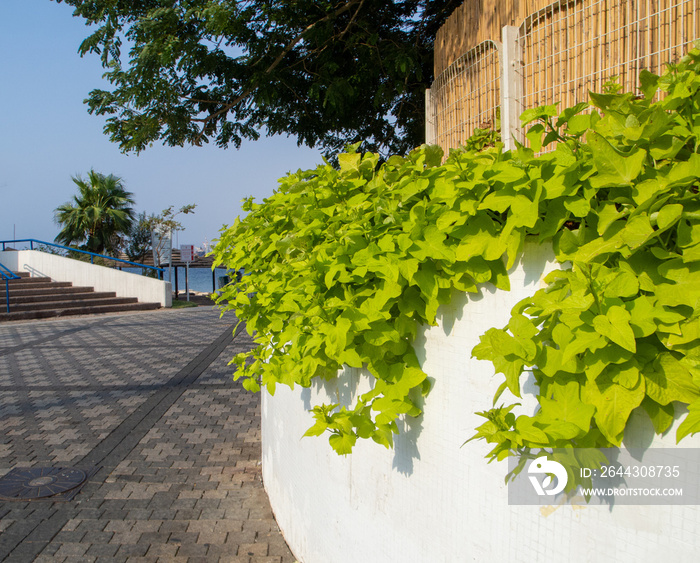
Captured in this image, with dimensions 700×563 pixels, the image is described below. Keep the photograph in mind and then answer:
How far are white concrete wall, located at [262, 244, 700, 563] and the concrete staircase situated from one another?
52.0 ft

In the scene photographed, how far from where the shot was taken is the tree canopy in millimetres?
7250

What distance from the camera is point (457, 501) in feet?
5.98

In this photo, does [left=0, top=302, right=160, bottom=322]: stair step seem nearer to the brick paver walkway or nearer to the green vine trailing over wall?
the brick paver walkway

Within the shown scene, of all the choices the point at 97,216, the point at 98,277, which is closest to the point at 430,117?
the point at 98,277

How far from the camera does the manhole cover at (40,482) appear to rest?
4.02 meters

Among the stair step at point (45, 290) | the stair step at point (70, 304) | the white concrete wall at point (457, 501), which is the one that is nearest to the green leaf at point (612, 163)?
the white concrete wall at point (457, 501)

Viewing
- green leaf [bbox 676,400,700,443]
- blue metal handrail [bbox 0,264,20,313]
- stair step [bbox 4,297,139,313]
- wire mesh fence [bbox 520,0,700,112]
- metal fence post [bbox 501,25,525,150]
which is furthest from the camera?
stair step [bbox 4,297,139,313]

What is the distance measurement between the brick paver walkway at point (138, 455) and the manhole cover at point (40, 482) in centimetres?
9

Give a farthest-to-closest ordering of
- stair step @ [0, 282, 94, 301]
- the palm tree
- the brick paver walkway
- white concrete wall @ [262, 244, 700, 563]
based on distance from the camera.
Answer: the palm tree
stair step @ [0, 282, 94, 301]
the brick paver walkway
white concrete wall @ [262, 244, 700, 563]

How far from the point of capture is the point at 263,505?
12.9 ft

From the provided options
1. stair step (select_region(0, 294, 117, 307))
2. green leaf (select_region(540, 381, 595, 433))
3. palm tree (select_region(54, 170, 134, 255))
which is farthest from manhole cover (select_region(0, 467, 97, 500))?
palm tree (select_region(54, 170, 134, 255))

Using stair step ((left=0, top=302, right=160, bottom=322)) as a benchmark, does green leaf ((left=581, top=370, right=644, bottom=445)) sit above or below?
above

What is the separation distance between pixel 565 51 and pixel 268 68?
5604mm

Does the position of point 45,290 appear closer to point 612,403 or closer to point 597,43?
point 597,43
